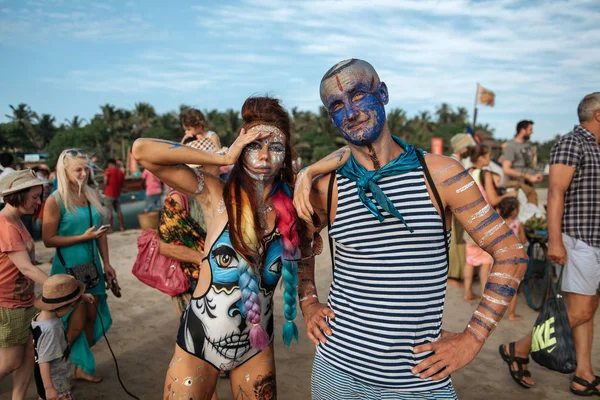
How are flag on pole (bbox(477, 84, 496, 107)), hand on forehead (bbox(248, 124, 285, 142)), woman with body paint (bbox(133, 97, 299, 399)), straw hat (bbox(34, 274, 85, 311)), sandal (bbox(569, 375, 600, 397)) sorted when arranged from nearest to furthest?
1. woman with body paint (bbox(133, 97, 299, 399))
2. hand on forehead (bbox(248, 124, 285, 142))
3. straw hat (bbox(34, 274, 85, 311))
4. sandal (bbox(569, 375, 600, 397))
5. flag on pole (bbox(477, 84, 496, 107))

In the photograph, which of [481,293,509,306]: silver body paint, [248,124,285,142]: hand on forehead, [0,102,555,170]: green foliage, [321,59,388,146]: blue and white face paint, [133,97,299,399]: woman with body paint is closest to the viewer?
[481,293,509,306]: silver body paint

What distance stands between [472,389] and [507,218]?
262cm

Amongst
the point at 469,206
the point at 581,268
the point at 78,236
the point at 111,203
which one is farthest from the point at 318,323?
the point at 111,203

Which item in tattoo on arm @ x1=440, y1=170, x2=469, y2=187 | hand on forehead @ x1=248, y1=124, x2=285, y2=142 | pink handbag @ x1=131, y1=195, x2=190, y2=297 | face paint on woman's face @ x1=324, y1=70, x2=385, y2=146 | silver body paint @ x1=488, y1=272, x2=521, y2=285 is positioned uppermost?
face paint on woman's face @ x1=324, y1=70, x2=385, y2=146

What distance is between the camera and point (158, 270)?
3732 millimetres

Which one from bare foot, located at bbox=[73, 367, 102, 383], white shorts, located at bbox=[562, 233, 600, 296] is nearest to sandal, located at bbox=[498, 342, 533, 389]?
white shorts, located at bbox=[562, 233, 600, 296]

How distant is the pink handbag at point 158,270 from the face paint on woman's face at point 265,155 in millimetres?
1725

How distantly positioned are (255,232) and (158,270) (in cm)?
176

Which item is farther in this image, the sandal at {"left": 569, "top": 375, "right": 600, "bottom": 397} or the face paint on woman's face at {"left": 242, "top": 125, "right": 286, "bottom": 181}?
the sandal at {"left": 569, "top": 375, "right": 600, "bottom": 397}

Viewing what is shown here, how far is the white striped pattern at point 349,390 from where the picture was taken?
6.13 feet

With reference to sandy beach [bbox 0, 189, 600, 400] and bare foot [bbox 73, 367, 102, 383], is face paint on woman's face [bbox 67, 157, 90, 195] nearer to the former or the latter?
bare foot [bbox 73, 367, 102, 383]

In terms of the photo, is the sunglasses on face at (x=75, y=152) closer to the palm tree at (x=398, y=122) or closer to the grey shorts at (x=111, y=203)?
the grey shorts at (x=111, y=203)

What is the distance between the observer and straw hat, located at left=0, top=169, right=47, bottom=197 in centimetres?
338

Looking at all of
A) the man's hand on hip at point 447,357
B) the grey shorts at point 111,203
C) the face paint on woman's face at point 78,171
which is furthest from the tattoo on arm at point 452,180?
the grey shorts at point 111,203
